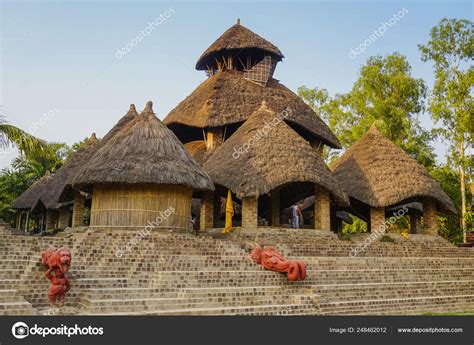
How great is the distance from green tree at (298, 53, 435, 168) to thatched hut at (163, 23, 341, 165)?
450cm

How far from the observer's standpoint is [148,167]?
1298 centimetres

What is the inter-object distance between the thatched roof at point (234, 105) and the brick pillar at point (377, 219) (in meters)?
5.82

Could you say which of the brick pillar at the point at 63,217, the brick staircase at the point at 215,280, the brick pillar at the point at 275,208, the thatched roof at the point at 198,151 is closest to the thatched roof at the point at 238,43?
the thatched roof at the point at 198,151

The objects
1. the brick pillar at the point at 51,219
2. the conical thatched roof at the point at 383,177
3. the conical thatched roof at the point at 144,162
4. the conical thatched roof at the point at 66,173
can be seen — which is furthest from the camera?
the brick pillar at the point at 51,219

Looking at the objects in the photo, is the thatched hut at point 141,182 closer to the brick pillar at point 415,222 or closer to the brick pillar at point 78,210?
the brick pillar at point 78,210

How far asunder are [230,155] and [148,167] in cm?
440

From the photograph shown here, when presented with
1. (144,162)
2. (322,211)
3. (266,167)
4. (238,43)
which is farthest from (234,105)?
(144,162)

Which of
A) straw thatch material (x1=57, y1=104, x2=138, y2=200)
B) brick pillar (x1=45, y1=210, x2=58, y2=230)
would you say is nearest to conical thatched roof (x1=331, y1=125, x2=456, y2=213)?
straw thatch material (x1=57, y1=104, x2=138, y2=200)

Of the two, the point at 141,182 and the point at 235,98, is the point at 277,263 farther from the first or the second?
the point at 235,98

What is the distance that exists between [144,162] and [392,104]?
18357 mm

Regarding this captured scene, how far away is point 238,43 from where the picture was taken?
2403 cm

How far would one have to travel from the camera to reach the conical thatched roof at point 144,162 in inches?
507

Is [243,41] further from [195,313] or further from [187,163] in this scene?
[195,313]
